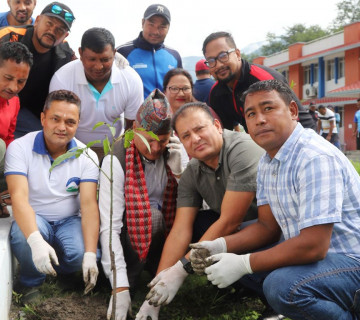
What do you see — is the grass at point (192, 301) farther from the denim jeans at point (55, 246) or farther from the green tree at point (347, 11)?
the green tree at point (347, 11)

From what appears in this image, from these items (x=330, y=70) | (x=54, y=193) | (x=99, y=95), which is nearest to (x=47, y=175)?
(x=54, y=193)

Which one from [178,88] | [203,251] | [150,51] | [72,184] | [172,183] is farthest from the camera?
[150,51]

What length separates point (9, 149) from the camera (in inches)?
125

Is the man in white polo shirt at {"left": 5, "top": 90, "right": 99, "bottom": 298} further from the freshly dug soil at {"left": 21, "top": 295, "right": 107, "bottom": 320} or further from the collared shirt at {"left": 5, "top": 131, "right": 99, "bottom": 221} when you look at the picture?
the freshly dug soil at {"left": 21, "top": 295, "right": 107, "bottom": 320}

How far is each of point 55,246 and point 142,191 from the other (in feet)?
2.40

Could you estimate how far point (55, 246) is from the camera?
10.4ft

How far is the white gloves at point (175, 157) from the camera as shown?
10.5ft

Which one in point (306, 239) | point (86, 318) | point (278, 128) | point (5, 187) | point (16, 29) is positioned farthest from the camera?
point (16, 29)

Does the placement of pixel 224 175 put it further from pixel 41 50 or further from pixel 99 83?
pixel 41 50

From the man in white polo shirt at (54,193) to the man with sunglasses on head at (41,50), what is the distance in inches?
34.9

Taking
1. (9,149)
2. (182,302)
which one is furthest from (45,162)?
(182,302)

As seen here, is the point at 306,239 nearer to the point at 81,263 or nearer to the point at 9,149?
the point at 81,263

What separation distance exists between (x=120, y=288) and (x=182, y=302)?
532mm

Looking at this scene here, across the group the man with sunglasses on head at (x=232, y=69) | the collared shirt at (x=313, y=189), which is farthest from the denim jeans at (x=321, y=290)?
the man with sunglasses on head at (x=232, y=69)
